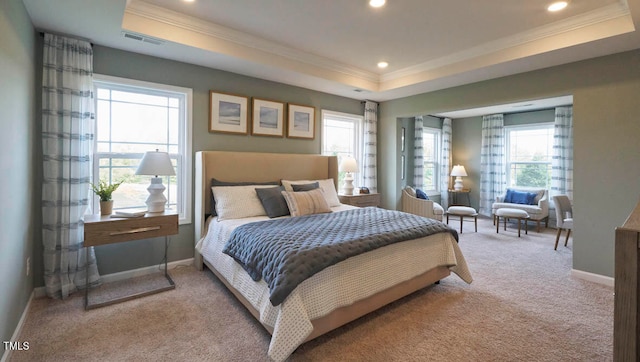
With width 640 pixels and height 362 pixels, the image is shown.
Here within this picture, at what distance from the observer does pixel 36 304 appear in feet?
8.42

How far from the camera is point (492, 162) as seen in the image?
273 inches

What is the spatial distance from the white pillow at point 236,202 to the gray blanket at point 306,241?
530 mm

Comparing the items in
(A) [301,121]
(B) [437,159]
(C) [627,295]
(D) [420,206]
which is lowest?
(D) [420,206]

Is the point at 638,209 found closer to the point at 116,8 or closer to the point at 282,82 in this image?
the point at 116,8

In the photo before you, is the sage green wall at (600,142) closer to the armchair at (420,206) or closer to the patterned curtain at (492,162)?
the armchair at (420,206)

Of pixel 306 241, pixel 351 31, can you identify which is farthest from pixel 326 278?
pixel 351 31

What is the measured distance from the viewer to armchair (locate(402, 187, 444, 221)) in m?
5.29

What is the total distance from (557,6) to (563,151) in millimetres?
4368

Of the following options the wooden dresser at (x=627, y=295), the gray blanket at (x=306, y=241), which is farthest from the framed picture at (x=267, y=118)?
the wooden dresser at (x=627, y=295)

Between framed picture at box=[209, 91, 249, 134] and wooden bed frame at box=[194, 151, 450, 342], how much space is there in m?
0.37

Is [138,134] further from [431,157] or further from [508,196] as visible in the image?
[508,196]

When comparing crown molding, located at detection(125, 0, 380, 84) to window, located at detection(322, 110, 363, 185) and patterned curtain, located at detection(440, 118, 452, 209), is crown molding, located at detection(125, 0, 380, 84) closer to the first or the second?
window, located at detection(322, 110, 363, 185)

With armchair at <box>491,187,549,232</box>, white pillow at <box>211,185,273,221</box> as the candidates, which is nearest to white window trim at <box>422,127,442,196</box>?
armchair at <box>491,187,549,232</box>

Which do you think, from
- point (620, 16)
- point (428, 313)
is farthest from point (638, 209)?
point (620, 16)
